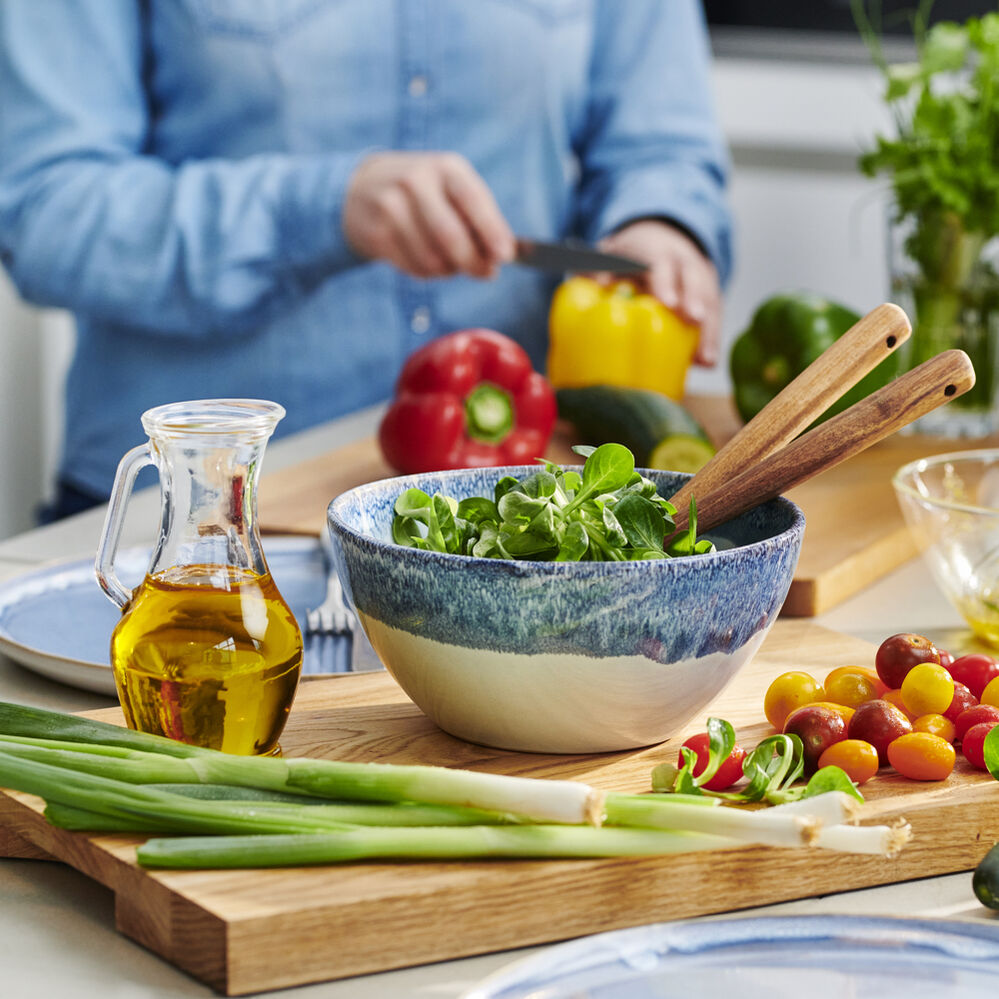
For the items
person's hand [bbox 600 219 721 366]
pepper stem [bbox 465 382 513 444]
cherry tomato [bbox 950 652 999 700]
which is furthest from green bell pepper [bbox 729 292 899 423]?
cherry tomato [bbox 950 652 999 700]

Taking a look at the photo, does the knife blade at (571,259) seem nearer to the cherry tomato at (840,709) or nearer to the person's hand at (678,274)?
the person's hand at (678,274)

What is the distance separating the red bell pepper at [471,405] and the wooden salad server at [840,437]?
0.85 metres

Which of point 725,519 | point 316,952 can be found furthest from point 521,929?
point 725,519

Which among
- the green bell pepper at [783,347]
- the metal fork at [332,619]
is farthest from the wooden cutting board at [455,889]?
the green bell pepper at [783,347]

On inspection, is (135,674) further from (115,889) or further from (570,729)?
(570,729)

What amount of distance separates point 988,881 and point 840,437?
278 mm

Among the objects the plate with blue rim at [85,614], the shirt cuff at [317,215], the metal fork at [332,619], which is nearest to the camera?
the plate with blue rim at [85,614]

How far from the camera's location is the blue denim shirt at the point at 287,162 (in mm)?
2213

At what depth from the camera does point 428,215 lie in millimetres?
2062

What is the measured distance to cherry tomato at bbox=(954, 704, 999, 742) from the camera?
0.86 m

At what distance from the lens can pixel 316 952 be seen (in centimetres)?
67

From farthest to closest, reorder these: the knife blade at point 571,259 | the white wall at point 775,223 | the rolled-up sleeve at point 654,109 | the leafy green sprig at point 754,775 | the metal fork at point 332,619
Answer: the white wall at point 775,223 → the rolled-up sleeve at point 654,109 → the knife blade at point 571,259 → the metal fork at point 332,619 → the leafy green sprig at point 754,775

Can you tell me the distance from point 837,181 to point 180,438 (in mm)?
2906

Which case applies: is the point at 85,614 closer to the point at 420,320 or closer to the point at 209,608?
the point at 209,608
